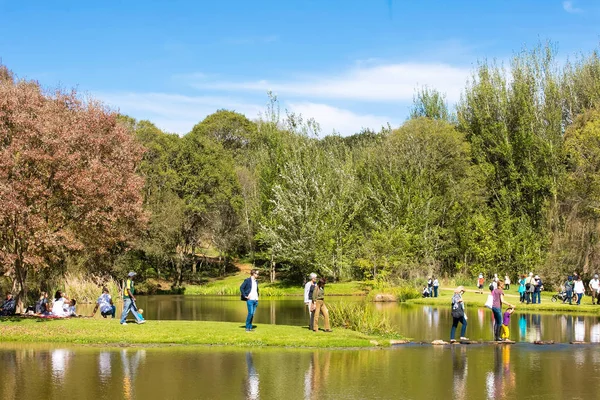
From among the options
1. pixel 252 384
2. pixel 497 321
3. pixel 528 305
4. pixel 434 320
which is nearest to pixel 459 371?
pixel 252 384

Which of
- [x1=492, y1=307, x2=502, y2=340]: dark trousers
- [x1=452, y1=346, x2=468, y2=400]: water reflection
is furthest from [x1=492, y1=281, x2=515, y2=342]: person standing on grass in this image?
[x1=452, y1=346, x2=468, y2=400]: water reflection

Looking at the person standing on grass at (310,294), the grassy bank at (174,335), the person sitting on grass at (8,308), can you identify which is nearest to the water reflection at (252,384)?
the grassy bank at (174,335)

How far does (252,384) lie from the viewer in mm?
18188

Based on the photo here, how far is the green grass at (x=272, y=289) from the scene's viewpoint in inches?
2630

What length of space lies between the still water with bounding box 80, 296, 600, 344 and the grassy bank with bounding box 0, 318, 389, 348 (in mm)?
4507

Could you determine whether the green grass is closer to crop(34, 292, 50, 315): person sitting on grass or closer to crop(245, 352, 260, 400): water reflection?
crop(34, 292, 50, 315): person sitting on grass

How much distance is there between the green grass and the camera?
6681 centimetres

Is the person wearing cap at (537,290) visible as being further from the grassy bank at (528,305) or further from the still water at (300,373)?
the still water at (300,373)

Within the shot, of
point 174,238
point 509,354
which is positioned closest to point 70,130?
point 509,354

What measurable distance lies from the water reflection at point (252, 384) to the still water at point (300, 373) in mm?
27

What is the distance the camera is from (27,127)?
32125mm

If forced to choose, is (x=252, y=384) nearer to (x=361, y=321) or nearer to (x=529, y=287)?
(x=361, y=321)

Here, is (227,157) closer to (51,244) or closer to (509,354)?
(51,244)

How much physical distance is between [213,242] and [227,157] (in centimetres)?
1107
